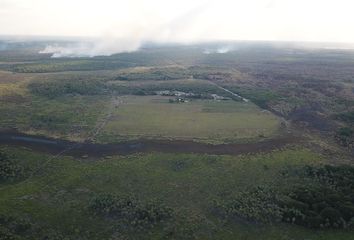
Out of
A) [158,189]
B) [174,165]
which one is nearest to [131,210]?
[158,189]

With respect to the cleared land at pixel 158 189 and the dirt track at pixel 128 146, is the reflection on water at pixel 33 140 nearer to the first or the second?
the dirt track at pixel 128 146

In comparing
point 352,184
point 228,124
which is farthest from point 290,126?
point 352,184

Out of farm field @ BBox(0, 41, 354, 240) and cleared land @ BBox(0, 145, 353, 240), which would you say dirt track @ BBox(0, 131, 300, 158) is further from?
cleared land @ BBox(0, 145, 353, 240)

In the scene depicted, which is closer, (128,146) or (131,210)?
(131,210)

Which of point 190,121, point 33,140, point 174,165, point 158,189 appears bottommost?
point 158,189

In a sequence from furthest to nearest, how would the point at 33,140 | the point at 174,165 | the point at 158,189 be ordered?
the point at 33,140 < the point at 174,165 < the point at 158,189

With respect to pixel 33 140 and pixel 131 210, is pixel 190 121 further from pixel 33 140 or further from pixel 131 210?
pixel 131 210

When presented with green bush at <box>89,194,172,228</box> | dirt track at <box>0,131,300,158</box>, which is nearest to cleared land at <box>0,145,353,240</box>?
green bush at <box>89,194,172,228</box>
